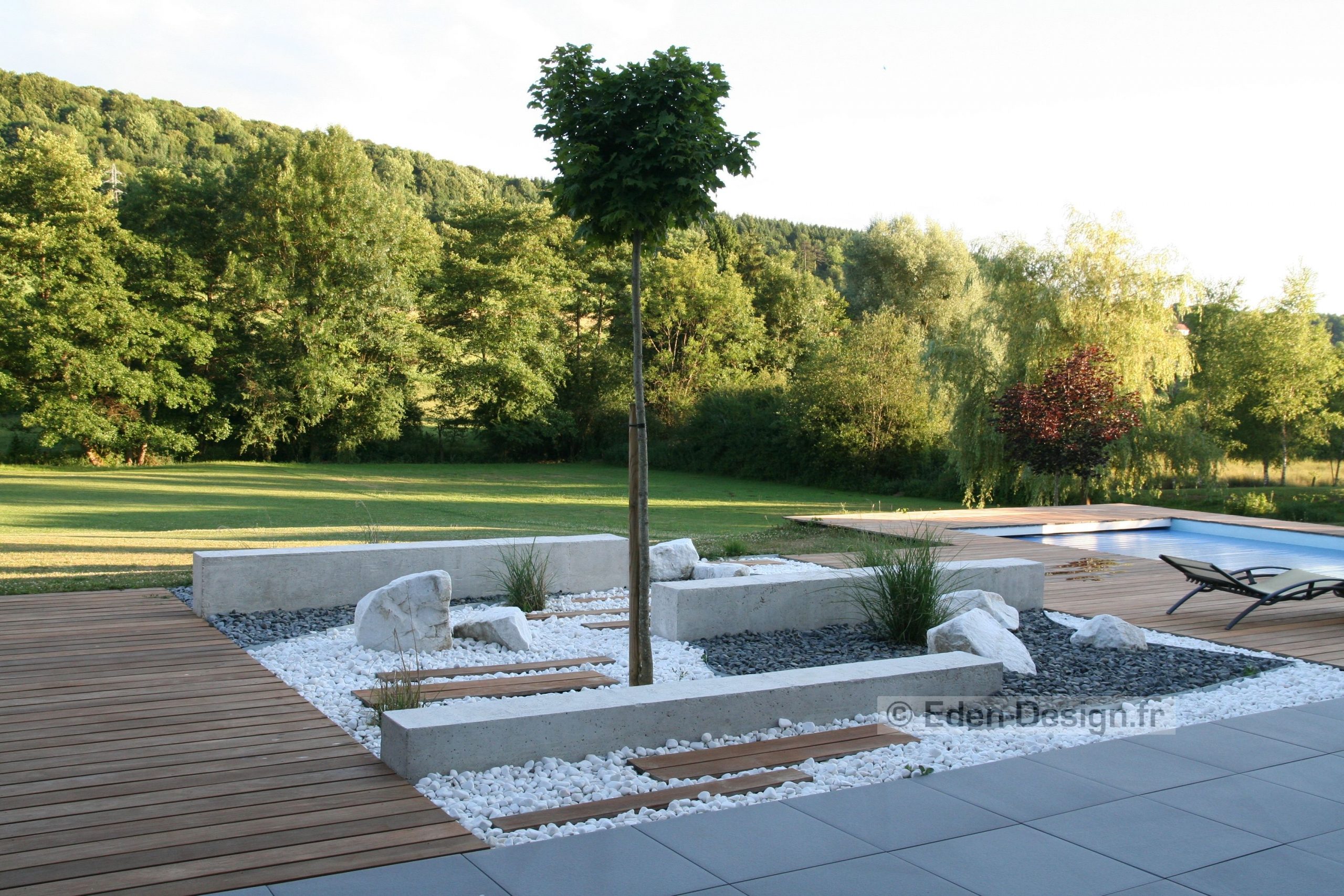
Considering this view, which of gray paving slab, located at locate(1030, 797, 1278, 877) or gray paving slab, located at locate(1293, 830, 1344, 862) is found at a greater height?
gray paving slab, located at locate(1030, 797, 1278, 877)

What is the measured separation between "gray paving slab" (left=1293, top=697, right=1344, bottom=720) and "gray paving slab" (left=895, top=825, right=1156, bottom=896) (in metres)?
1.87

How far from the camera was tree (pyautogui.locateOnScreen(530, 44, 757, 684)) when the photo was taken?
3365 millimetres

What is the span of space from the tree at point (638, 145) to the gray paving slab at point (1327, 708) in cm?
252

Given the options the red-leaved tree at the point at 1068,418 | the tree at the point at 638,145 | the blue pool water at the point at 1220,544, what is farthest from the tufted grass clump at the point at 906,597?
the red-leaved tree at the point at 1068,418

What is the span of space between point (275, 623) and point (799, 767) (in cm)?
326

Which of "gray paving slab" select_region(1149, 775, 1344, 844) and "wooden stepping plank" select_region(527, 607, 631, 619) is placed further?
"wooden stepping plank" select_region(527, 607, 631, 619)

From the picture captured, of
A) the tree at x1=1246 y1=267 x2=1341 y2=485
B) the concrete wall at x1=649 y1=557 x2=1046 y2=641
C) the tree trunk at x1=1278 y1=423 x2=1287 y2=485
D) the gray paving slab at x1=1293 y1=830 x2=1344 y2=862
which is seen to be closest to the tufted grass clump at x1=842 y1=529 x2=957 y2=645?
the concrete wall at x1=649 y1=557 x2=1046 y2=641

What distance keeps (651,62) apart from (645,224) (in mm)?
542

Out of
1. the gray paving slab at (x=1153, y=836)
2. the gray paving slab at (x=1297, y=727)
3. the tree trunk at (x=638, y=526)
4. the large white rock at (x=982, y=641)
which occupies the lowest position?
the gray paving slab at (x=1297, y=727)

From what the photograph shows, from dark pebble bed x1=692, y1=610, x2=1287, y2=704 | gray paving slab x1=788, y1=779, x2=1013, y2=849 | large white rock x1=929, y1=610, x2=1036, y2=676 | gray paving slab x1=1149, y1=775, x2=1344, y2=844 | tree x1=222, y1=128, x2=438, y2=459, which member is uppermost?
tree x1=222, y1=128, x2=438, y2=459

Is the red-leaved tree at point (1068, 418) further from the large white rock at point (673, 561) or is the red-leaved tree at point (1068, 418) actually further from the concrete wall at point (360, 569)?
the concrete wall at point (360, 569)

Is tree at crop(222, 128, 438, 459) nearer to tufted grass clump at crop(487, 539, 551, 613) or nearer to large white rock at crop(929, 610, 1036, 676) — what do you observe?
tufted grass clump at crop(487, 539, 551, 613)

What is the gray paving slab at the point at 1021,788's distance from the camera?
2.60 meters

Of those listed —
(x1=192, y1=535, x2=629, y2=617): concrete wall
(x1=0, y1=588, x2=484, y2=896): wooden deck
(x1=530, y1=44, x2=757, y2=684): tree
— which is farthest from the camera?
(x1=192, y1=535, x2=629, y2=617): concrete wall
